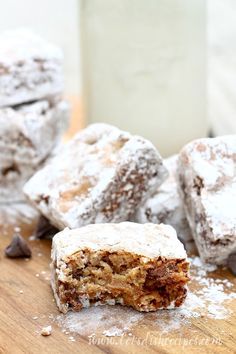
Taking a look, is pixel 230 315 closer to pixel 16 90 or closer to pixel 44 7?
pixel 16 90

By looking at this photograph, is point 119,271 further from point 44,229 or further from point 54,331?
point 44,229

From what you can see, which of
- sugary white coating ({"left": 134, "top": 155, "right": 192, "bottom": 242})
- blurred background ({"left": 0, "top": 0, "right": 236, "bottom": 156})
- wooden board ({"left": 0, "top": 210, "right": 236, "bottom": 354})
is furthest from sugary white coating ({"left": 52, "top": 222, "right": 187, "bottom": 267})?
blurred background ({"left": 0, "top": 0, "right": 236, "bottom": 156})

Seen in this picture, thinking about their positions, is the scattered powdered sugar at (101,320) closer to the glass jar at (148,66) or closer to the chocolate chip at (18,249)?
the chocolate chip at (18,249)

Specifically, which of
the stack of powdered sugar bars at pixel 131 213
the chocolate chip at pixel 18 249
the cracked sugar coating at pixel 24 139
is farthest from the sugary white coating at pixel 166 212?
the cracked sugar coating at pixel 24 139

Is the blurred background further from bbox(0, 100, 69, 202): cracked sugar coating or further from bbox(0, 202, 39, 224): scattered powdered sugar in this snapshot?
bbox(0, 202, 39, 224): scattered powdered sugar

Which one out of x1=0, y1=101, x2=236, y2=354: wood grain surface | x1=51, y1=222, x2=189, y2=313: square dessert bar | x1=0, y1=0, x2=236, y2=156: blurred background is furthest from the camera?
x1=0, y1=0, x2=236, y2=156: blurred background

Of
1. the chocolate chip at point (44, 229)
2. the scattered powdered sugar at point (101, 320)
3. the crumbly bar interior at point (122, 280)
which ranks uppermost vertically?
the crumbly bar interior at point (122, 280)
